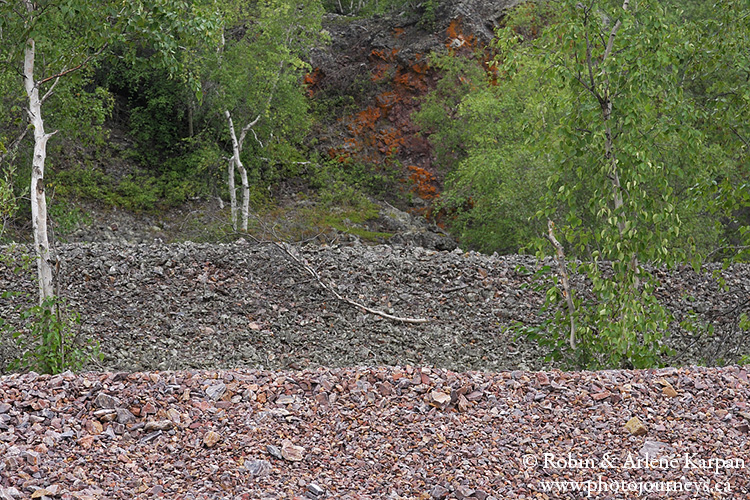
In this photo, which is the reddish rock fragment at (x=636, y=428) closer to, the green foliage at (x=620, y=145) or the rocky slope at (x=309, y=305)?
the green foliage at (x=620, y=145)

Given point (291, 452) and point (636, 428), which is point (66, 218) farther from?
point (636, 428)

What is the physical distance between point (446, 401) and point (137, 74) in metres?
19.7

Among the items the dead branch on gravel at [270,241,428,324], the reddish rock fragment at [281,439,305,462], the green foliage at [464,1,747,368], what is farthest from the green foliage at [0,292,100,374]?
the green foliage at [464,1,747,368]

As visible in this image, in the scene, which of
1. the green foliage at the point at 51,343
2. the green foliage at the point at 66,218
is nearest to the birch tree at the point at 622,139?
the green foliage at the point at 51,343

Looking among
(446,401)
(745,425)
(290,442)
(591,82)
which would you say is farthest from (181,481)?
(591,82)

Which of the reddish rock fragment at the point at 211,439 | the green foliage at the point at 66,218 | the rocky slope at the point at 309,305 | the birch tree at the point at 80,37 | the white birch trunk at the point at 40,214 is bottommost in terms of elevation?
the rocky slope at the point at 309,305

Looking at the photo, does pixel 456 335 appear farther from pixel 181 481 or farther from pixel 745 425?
pixel 181 481

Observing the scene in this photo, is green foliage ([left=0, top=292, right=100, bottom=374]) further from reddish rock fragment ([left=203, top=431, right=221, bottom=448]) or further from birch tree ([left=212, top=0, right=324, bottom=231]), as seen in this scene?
birch tree ([left=212, top=0, right=324, bottom=231])

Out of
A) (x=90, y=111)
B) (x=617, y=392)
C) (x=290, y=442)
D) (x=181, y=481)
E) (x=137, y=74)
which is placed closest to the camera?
(x=181, y=481)

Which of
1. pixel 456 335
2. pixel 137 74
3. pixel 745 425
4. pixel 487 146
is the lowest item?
pixel 456 335

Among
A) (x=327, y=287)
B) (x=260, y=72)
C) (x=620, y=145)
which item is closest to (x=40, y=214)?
(x=327, y=287)

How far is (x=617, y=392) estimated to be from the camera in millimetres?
4461

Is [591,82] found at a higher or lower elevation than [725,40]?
lower

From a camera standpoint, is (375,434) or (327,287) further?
(327,287)
